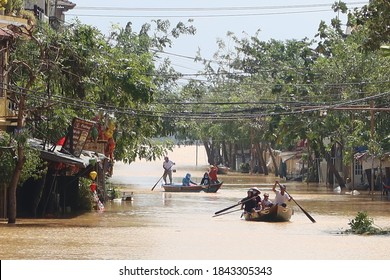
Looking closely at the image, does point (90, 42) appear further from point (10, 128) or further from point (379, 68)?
point (379, 68)

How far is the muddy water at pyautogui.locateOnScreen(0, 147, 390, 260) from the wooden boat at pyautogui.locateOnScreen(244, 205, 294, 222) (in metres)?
0.48

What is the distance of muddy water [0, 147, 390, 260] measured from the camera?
2494cm

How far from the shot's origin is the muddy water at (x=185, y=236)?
24.9m

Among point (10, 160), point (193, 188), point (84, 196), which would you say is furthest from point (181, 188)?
point (10, 160)

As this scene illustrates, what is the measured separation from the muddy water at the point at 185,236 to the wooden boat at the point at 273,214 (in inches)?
19.1

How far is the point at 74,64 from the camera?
34.5 meters

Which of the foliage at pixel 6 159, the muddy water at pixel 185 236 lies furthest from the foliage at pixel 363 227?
the foliage at pixel 6 159

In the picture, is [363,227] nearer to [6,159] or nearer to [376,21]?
[376,21]

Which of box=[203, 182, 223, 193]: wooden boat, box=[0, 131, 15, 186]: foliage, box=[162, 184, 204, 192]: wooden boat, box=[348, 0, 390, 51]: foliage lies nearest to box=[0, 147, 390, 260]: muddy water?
box=[0, 131, 15, 186]: foliage

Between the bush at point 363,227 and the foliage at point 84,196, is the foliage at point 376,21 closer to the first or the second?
the bush at point 363,227

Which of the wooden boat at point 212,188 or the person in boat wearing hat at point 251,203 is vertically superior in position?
the wooden boat at point 212,188

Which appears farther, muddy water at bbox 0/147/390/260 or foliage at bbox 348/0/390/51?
foliage at bbox 348/0/390/51

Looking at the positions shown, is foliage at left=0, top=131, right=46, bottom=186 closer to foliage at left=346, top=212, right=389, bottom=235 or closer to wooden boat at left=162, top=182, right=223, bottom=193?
foliage at left=346, top=212, right=389, bottom=235

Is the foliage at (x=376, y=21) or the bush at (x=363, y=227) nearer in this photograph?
the foliage at (x=376, y=21)
